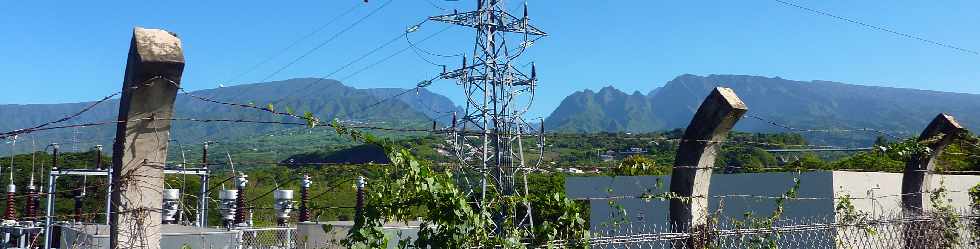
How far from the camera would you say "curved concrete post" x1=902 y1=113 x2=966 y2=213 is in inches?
250

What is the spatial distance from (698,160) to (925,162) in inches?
128

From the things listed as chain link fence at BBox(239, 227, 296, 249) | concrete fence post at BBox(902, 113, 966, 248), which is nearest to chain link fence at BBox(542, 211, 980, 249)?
concrete fence post at BBox(902, 113, 966, 248)

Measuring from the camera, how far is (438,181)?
3412 mm

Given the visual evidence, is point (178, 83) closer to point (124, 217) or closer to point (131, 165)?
point (131, 165)

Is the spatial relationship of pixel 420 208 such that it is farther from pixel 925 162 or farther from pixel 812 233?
pixel 925 162

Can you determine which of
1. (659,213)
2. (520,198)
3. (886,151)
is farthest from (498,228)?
(659,213)

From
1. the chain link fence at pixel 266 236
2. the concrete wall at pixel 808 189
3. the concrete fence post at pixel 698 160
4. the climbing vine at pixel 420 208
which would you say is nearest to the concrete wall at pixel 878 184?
the concrete wall at pixel 808 189

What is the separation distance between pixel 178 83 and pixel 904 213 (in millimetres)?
5330

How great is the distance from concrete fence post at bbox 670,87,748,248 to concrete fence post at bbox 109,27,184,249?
8.36 feet

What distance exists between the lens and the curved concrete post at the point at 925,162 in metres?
6.36

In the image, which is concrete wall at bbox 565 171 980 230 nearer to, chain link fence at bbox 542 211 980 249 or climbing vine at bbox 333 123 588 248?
chain link fence at bbox 542 211 980 249

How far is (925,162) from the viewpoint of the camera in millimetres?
6402

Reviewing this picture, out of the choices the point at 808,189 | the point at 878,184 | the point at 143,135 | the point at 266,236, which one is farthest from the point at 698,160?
the point at 878,184

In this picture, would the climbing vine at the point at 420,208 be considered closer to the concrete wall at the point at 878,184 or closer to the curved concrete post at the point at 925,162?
the curved concrete post at the point at 925,162
